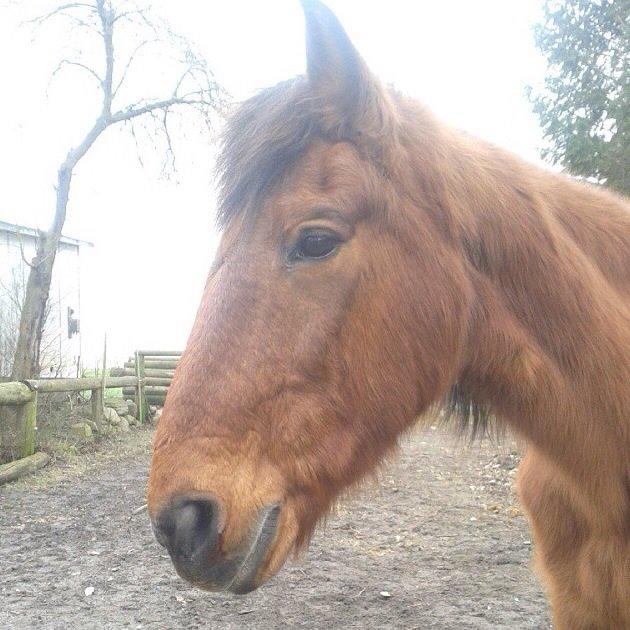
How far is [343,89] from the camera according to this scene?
1.88 meters

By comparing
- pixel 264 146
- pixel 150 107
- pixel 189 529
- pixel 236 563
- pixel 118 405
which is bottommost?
pixel 118 405

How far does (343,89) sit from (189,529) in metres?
1.40

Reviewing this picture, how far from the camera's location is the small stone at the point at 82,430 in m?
10.5

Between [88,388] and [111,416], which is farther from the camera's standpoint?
[111,416]

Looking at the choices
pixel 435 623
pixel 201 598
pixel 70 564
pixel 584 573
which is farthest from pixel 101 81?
pixel 584 573

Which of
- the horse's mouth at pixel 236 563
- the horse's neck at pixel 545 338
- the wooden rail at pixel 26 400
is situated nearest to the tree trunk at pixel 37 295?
the wooden rail at pixel 26 400

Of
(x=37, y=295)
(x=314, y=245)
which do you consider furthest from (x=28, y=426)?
(x=314, y=245)

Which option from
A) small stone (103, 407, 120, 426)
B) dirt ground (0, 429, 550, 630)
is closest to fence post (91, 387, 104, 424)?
small stone (103, 407, 120, 426)

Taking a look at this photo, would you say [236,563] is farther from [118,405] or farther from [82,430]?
[118,405]

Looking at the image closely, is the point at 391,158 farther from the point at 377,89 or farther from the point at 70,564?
the point at 70,564

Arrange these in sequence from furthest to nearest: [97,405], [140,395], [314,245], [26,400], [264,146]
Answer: [140,395], [97,405], [26,400], [264,146], [314,245]

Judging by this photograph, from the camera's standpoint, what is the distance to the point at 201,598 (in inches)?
191

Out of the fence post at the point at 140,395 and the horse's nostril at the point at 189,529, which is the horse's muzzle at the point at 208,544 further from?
the fence post at the point at 140,395

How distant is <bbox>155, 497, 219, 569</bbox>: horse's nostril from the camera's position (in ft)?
5.04
